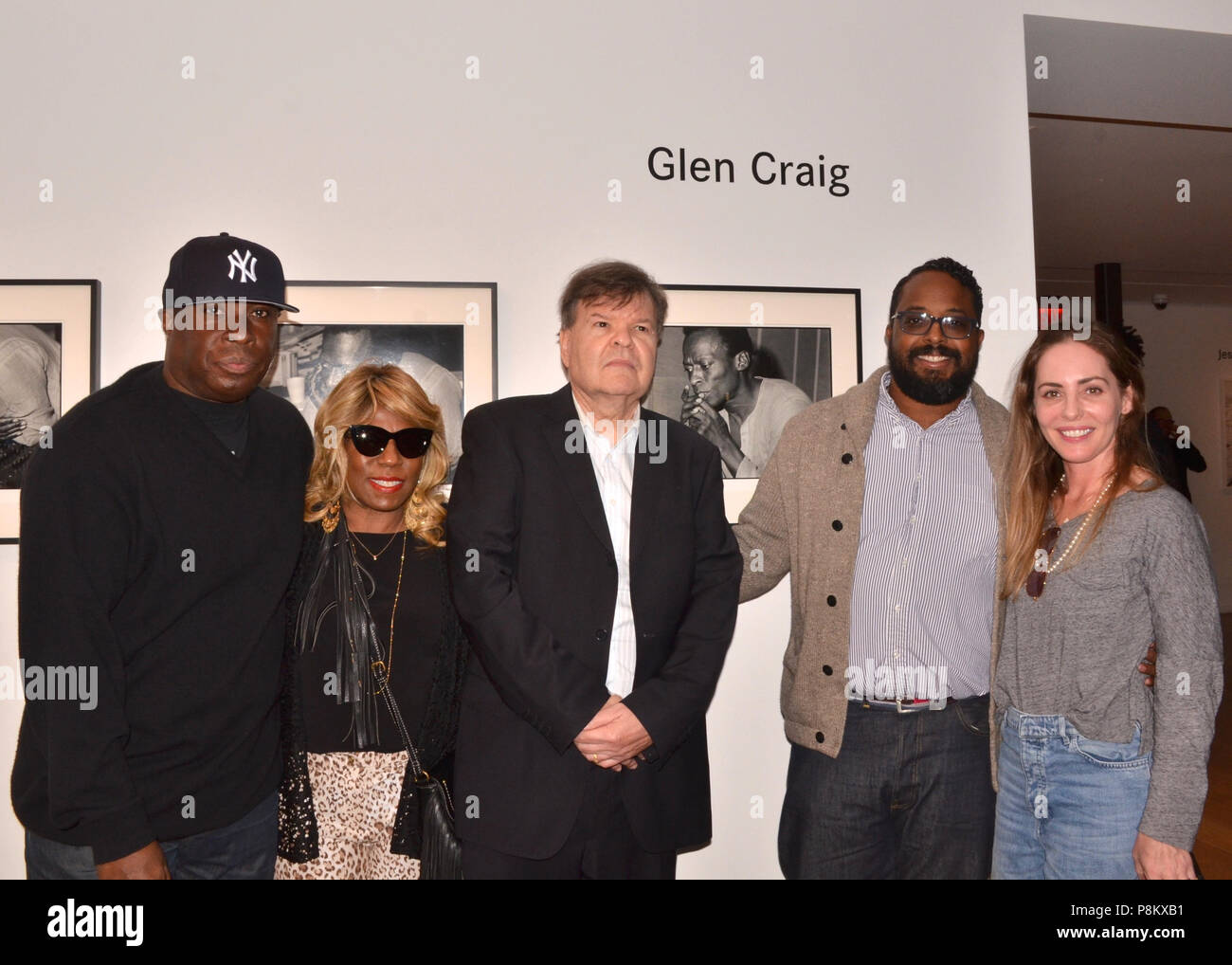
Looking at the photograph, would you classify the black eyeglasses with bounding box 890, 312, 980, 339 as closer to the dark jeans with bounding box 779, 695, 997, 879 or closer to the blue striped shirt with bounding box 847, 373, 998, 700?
the blue striped shirt with bounding box 847, 373, 998, 700

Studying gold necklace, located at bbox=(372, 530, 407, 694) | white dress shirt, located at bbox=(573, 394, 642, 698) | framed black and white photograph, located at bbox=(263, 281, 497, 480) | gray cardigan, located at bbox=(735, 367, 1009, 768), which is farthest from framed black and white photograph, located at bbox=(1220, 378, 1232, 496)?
gold necklace, located at bbox=(372, 530, 407, 694)

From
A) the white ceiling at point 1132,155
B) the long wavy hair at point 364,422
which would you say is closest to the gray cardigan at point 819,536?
the long wavy hair at point 364,422

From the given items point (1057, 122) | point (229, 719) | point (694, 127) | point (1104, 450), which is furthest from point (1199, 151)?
point (229, 719)

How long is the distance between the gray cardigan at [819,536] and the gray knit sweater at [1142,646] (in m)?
0.24

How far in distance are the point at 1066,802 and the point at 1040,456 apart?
0.94 metres

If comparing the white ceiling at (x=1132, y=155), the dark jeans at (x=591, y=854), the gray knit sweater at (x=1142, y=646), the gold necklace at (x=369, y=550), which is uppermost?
the white ceiling at (x=1132, y=155)

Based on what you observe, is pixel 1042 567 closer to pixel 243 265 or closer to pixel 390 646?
pixel 390 646

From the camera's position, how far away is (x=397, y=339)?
129 inches

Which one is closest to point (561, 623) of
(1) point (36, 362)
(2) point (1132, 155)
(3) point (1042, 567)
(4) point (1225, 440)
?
(3) point (1042, 567)

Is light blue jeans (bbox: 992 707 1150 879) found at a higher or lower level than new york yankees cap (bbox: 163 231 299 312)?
lower

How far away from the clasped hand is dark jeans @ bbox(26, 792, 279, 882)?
0.85 metres

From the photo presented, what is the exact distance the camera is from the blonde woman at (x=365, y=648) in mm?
2404

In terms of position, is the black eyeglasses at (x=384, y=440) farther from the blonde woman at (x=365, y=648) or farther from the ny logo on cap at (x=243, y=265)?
the ny logo on cap at (x=243, y=265)

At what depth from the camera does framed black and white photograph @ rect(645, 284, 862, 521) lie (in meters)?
3.47
